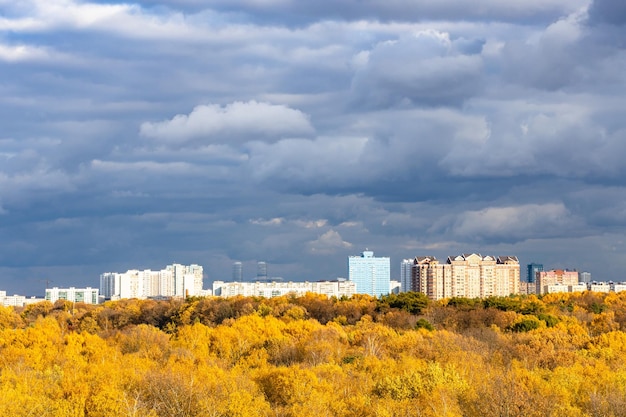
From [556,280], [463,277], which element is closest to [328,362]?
[463,277]

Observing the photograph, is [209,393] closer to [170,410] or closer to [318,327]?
[170,410]

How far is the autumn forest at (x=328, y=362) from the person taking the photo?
29.3 meters

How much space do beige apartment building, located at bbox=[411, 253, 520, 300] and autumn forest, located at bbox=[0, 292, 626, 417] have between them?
64.0 meters

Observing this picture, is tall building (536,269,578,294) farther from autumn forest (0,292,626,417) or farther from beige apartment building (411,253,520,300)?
autumn forest (0,292,626,417)

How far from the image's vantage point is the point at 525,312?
7262 cm

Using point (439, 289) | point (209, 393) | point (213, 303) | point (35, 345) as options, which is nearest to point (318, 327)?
point (35, 345)

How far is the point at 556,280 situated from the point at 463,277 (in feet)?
164

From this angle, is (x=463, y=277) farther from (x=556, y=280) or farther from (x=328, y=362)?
(x=328, y=362)

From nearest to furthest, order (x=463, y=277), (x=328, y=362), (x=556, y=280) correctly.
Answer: (x=328, y=362)
(x=463, y=277)
(x=556, y=280)

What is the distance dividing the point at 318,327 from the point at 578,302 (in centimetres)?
3666

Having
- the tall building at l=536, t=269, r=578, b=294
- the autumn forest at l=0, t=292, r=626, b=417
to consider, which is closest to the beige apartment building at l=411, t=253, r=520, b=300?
the tall building at l=536, t=269, r=578, b=294

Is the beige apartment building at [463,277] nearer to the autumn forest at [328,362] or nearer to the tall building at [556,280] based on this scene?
the tall building at [556,280]

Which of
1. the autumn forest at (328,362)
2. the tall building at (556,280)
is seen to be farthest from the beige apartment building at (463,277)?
the autumn forest at (328,362)

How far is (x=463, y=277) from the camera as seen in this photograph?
152750 mm
